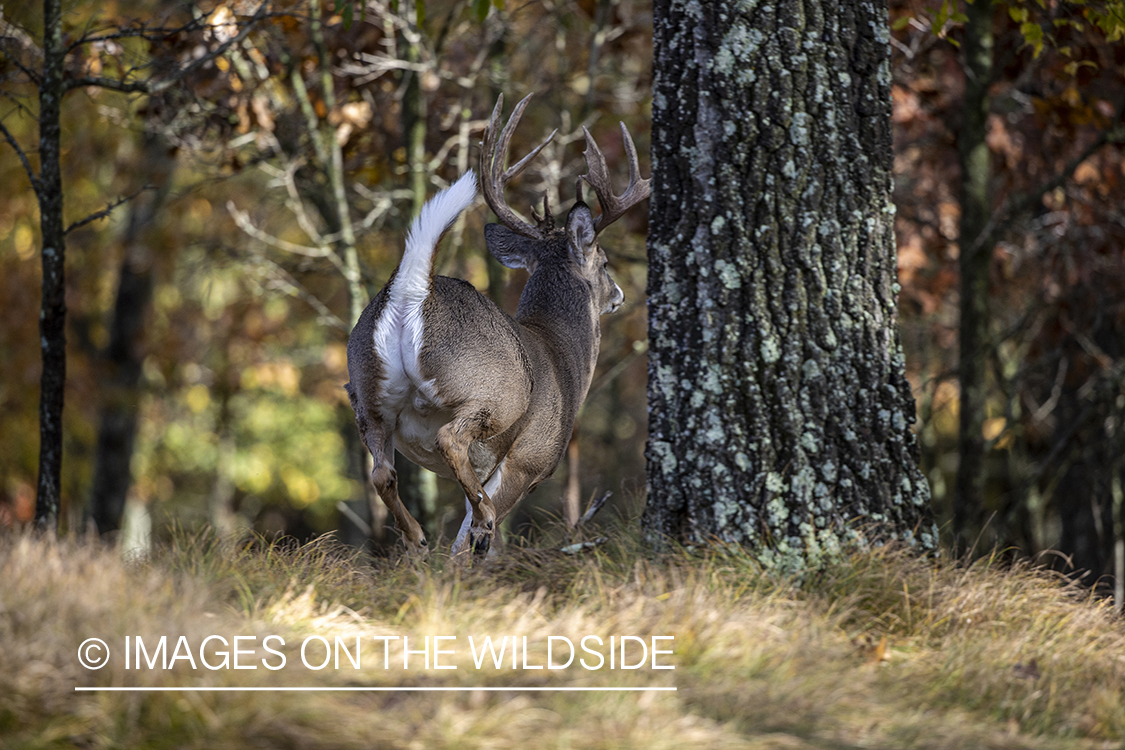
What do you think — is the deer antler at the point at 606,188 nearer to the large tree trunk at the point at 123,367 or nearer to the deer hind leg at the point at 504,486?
the deer hind leg at the point at 504,486

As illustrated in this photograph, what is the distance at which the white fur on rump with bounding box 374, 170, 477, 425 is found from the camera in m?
4.27

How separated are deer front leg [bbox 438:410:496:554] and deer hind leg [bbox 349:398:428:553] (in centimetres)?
20

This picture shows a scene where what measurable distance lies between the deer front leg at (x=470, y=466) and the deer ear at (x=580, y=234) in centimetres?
175

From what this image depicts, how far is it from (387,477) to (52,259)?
80.1 inches

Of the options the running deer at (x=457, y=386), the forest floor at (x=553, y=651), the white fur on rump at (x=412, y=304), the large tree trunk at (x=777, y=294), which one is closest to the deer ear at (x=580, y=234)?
the running deer at (x=457, y=386)

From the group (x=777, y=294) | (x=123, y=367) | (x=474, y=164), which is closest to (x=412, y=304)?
(x=777, y=294)

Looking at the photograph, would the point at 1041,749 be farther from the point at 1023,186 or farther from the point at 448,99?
the point at 1023,186

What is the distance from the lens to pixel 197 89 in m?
7.51

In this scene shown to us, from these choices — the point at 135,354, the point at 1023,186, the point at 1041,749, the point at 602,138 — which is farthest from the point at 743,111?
the point at 135,354

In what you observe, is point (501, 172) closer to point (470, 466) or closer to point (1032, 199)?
point (470, 466)

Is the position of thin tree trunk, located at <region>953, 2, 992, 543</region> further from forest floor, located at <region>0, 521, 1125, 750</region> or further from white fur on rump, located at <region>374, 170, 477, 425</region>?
white fur on rump, located at <region>374, 170, 477, 425</region>

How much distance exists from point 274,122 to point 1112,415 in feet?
21.8

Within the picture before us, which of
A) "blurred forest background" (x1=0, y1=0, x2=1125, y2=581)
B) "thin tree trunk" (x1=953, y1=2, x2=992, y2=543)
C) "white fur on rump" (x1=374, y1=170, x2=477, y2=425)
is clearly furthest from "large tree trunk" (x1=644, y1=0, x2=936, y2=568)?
"thin tree trunk" (x1=953, y1=2, x2=992, y2=543)

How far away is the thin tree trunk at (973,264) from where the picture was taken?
743cm
